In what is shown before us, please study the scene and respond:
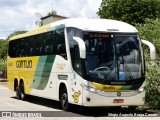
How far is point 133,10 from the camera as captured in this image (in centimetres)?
5216

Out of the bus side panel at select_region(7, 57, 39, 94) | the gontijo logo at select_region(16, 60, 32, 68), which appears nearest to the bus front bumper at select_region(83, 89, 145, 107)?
the bus side panel at select_region(7, 57, 39, 94)

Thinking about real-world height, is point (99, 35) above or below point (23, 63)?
above

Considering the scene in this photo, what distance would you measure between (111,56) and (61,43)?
244 cm

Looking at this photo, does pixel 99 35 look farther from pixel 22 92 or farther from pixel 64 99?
pixel 22 92

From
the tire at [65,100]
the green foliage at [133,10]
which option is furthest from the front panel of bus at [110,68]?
the green foliage at [133,10]

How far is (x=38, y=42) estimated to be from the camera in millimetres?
19859

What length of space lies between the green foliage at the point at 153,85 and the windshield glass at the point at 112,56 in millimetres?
1777

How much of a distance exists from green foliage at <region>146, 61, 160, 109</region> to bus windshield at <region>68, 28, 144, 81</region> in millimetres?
1747

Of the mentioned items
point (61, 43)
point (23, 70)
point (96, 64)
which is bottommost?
point (23, 70)

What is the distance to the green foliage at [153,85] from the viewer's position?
55.8 ft

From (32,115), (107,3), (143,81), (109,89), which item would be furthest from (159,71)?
(107,3)

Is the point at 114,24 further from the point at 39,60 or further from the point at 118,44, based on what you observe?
the point at 39,60

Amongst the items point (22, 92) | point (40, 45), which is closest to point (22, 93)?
point (22, 92)

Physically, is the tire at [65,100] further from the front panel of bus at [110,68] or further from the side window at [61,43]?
the front panel of bus at [110,68]
